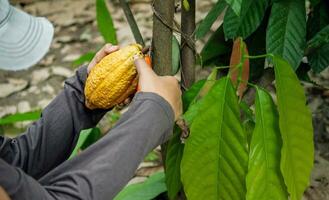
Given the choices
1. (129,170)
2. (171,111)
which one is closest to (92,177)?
→ (129,170)

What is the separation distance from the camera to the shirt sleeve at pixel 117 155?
95cm

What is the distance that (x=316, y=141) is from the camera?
190cm

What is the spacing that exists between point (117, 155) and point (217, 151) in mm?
194

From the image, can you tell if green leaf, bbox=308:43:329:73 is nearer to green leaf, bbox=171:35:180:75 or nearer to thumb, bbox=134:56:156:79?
green leaf, bbox=171:35:180:75

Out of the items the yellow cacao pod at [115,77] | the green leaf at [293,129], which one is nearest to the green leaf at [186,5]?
the yellow cacao pod at [115,77]

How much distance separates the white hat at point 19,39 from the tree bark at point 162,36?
0.22 meters

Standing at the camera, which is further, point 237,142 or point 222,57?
point 222,57

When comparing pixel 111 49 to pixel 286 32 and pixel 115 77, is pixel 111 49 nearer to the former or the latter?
pixel 115 77

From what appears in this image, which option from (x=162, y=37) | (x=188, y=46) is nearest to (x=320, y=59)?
(x=188, y=46)

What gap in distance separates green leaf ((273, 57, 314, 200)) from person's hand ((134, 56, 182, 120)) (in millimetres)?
192

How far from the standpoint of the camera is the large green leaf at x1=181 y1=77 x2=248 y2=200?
98 centimetres

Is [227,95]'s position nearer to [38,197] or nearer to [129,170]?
[129,170]

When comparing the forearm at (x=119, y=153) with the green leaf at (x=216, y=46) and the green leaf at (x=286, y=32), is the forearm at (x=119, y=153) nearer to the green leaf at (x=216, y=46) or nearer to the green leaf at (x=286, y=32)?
the green leaf at (x=286, y=32)

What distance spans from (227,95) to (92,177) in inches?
11.2
